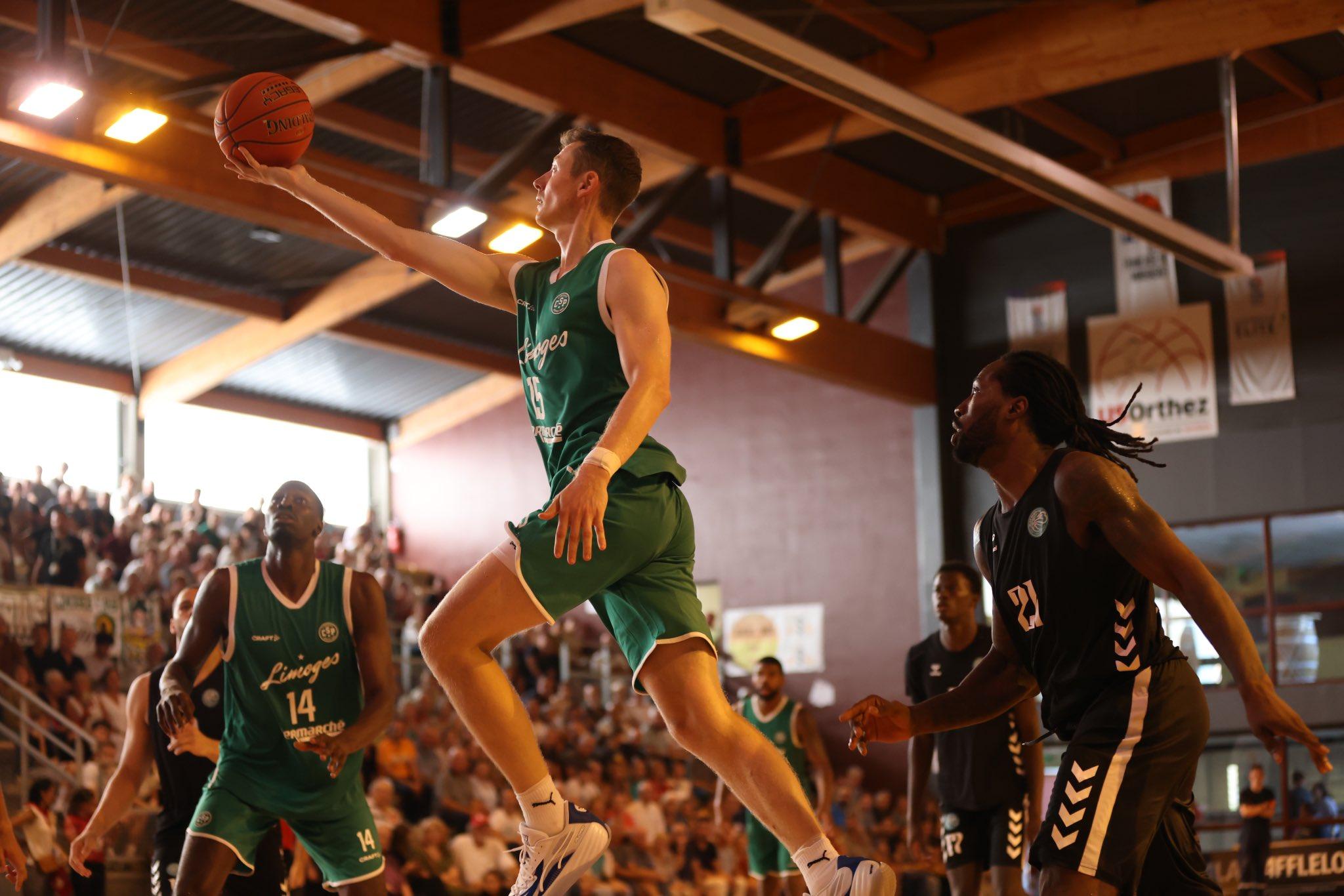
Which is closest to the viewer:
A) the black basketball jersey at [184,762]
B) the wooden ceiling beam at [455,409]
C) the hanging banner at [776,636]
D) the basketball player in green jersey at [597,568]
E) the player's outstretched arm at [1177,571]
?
the player's outstretched arm at [1177,571]

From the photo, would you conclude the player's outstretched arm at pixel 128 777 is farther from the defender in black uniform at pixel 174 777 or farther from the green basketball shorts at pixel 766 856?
the green basketball shorts at pixel 766 856

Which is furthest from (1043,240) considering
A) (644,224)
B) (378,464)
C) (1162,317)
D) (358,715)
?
(358,715)

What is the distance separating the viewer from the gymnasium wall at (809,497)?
20.4m

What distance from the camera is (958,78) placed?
46.4 ft

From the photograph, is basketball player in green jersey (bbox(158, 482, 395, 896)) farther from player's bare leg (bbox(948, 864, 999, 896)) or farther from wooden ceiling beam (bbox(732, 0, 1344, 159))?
wooden ceiling beam (bbox(732, 0, 1344, 159))

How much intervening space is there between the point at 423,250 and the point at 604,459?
1.03 meters

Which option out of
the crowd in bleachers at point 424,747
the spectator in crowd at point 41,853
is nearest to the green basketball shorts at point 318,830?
the crowd in bleachers at point 424,747

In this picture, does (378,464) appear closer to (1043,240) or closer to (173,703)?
(1043,240)

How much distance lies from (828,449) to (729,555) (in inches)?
87.7

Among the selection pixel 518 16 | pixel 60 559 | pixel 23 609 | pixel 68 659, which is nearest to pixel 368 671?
pixel 518 16

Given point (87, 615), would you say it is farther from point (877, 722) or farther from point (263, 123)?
point (877, 722)

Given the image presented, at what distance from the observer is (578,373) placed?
392 cm

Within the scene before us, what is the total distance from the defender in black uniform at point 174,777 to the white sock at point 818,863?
8.97 ft

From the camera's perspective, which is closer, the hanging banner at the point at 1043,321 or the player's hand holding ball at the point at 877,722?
the player's hand holding ball at the point at 877,722
